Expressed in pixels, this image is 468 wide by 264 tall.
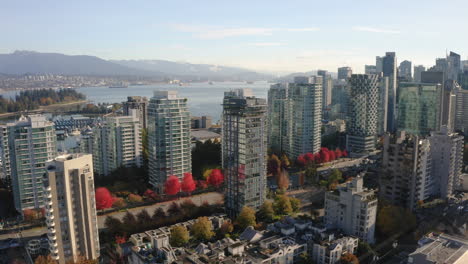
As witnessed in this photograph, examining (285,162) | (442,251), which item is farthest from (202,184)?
(442,251)

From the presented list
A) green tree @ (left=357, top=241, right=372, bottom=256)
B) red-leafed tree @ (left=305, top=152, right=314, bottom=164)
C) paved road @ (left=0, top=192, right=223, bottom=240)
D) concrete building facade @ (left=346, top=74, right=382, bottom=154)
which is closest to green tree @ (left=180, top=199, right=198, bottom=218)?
paved road @ (left=0, top=192, right=223, bottom=240)

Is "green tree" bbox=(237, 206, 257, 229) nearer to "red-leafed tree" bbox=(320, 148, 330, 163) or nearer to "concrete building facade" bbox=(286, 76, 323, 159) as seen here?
"red-leafed tree" bbox=(320, 148, 330, 163)

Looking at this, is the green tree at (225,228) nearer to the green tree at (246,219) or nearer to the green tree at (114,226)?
the green tree at (246,219)

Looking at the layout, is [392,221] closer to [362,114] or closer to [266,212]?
[266,212]

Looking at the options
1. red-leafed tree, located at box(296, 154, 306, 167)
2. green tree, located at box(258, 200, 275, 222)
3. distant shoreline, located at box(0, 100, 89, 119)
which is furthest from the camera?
distant shoreline, located at box(0, 100, 89, 119)

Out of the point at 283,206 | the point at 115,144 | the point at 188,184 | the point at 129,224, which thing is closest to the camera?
the point at 129,224

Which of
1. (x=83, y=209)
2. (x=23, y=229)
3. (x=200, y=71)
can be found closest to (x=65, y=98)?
(x=23, y=229)
